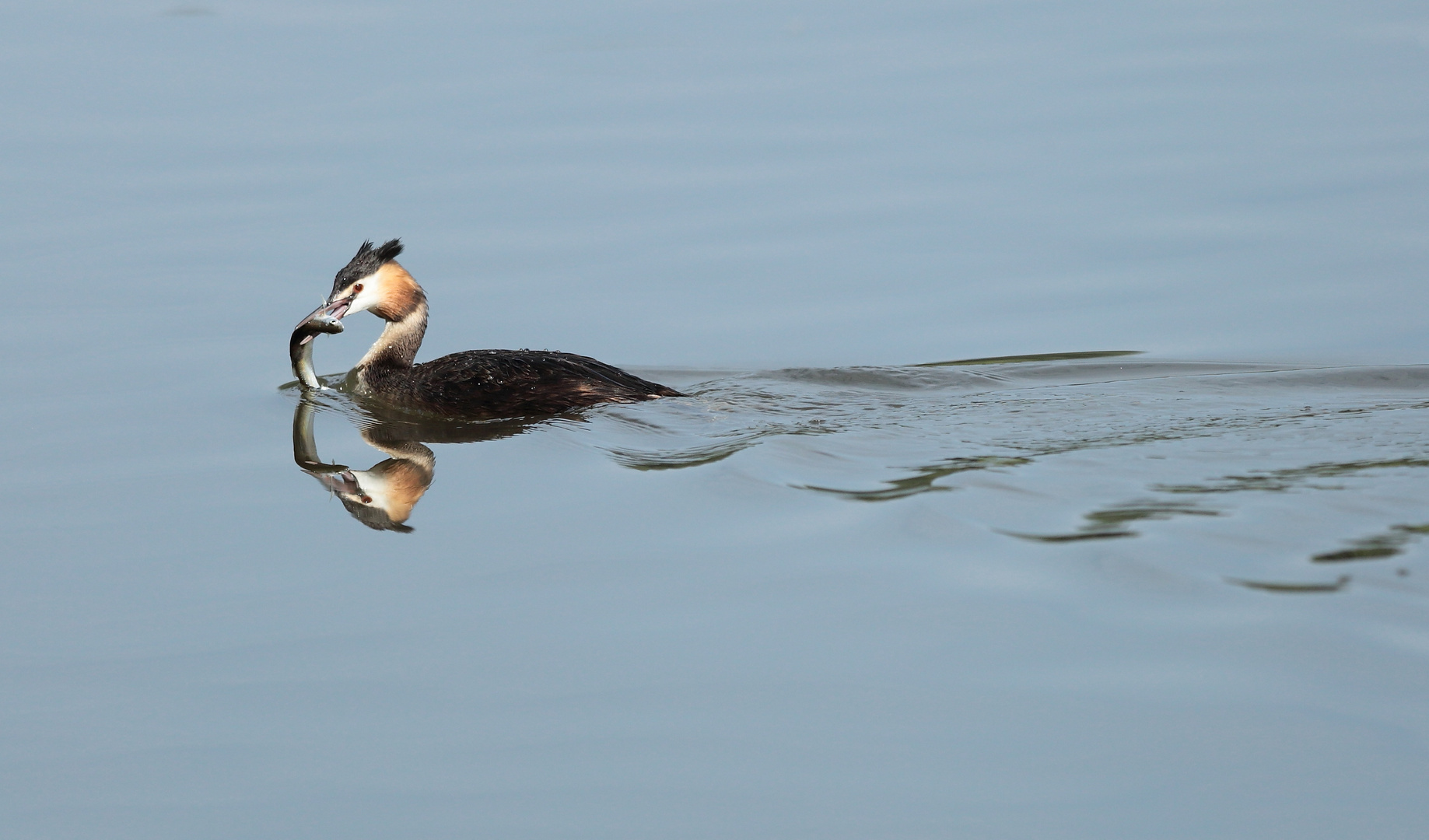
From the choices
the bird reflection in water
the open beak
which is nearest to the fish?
the open beak

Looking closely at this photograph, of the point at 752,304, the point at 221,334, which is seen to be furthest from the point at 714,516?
the point at 221,334

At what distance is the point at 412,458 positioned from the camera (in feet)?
31.4

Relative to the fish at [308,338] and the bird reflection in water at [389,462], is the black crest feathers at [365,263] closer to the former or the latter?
the fish at [308,338]

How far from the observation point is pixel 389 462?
9.55 metres

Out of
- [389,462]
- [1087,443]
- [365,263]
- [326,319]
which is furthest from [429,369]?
[1087,443]

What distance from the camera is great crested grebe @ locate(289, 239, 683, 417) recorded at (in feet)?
33.5

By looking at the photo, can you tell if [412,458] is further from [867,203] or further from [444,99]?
[444,99]

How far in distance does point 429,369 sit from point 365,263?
1.00 m

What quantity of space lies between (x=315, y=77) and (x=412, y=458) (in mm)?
9043

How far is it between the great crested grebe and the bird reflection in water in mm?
146

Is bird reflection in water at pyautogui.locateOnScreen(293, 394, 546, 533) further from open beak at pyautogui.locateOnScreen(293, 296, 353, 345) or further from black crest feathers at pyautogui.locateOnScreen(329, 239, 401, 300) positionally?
black crest feathers at pyautogui.locateOnScreen(329, 239, 401, 300)

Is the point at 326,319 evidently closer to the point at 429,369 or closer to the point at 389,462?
the point at 429,369

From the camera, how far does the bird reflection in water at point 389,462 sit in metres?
8.50

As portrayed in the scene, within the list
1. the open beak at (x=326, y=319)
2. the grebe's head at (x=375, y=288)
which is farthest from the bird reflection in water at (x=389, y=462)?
the grebe's head at (x=375, y=288)
